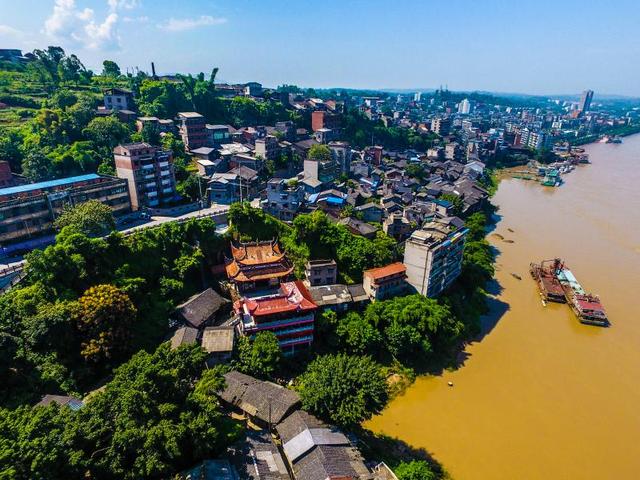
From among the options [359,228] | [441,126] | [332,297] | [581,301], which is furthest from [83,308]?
[441,126]

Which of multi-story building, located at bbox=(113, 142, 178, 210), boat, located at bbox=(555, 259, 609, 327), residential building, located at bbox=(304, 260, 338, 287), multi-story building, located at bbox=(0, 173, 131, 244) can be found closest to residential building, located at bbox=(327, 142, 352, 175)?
multi-story building, located at bbox=(113, 142, 178, 210)

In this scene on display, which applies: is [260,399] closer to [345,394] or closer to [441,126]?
[345,394]

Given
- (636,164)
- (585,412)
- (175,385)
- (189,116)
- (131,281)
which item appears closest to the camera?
(175,385)

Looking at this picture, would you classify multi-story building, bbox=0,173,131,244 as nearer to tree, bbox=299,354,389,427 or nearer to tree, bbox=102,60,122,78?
tree, bbox=299,354,389,427

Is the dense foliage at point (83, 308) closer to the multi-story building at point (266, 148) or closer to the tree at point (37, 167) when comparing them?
the tree at point (37, 167)

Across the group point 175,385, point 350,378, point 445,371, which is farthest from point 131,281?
point 445,371

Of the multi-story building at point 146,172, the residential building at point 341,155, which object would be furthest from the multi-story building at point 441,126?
the multi-story building at point 146,172

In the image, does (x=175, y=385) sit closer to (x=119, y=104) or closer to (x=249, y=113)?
(x=119, y=104)
